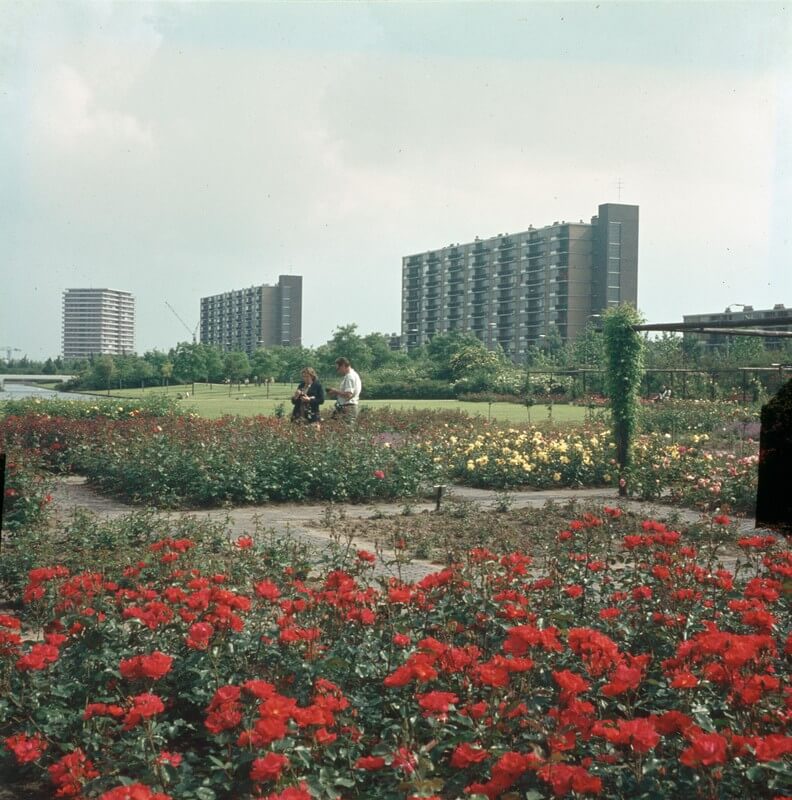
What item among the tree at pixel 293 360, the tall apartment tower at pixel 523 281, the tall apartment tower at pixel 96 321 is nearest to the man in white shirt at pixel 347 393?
the tall apartment tower at pixel 96 321

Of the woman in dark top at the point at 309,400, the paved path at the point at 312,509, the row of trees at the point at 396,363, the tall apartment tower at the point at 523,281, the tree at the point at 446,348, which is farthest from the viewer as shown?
the tall apartment tower at the point at 523,281

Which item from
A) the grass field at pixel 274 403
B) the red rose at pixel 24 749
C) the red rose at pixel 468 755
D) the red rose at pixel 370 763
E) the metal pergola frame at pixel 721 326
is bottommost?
the red rose at pixel 24 749

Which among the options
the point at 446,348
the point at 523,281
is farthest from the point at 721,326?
the point at 523,281

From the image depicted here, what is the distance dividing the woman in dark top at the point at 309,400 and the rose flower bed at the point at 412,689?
7.75 metres

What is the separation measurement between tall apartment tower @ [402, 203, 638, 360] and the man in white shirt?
78.3ft

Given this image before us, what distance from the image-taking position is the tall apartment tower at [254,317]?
25.8 meters

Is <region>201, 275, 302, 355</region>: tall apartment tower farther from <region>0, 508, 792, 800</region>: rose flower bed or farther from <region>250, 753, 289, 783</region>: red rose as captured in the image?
<region>250, 753, 289, 783</region>: red rose

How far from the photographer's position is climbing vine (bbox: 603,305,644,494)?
11.3 metres

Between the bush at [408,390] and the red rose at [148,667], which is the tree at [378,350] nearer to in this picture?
the bush at [408,390]

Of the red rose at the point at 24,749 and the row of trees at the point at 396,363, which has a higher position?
the row of trees at the point at 396,363

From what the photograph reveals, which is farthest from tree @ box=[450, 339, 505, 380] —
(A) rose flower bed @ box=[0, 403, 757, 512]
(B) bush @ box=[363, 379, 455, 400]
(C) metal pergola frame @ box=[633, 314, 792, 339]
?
(C) metal pergola frame @ box=[633, 314, 792, 339]

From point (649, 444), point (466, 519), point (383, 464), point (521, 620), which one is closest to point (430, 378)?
point (649, 444)

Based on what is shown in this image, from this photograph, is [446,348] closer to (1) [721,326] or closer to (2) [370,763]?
(1) [721,326]

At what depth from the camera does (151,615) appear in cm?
291
